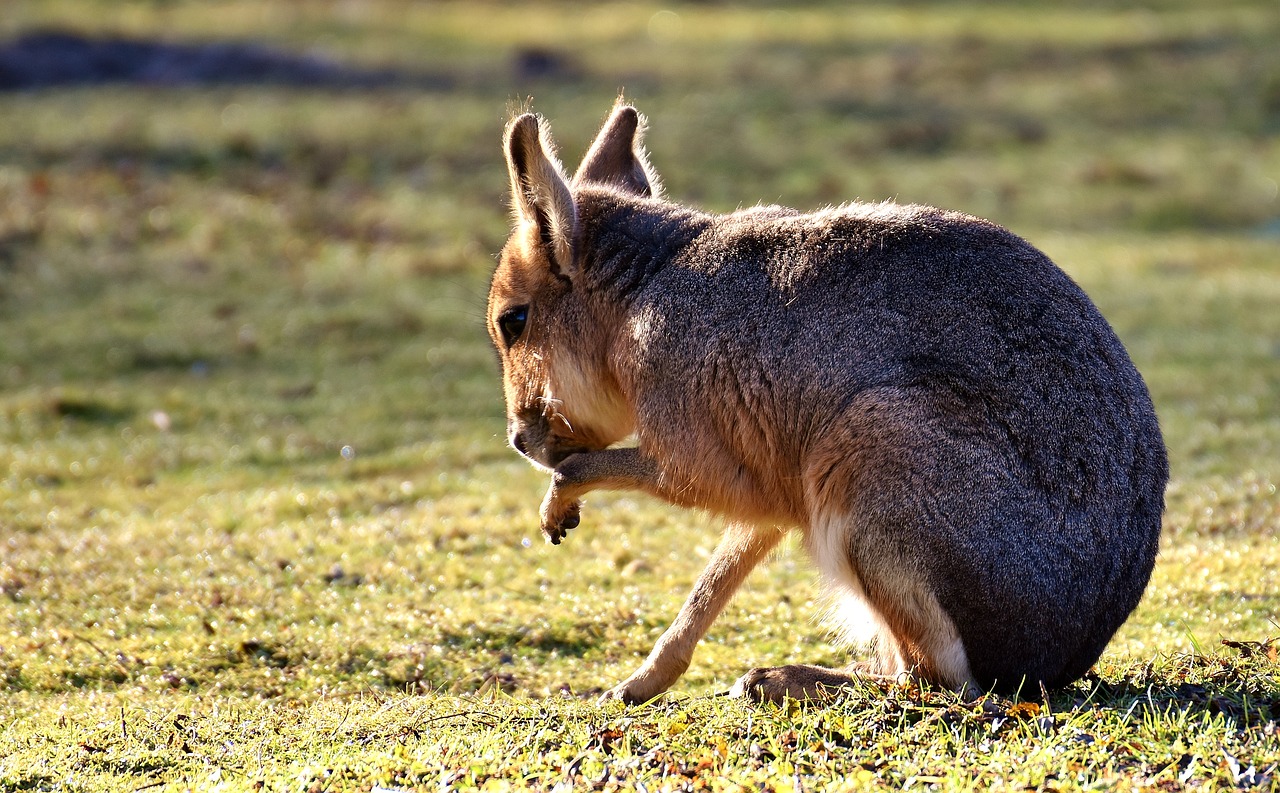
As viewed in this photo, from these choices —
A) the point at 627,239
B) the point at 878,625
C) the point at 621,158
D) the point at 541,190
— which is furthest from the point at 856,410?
the point at 621,158

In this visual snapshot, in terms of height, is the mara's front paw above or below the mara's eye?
below

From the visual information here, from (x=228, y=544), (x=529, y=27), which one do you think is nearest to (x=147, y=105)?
(x=529, y=27)

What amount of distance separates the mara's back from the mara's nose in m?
0.71

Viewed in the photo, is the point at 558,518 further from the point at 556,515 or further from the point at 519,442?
the point at 519,442

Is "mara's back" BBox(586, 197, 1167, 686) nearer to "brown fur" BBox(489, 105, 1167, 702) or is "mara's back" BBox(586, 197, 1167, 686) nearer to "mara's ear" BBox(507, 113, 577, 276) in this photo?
"brown fur" BBox(489, 105, 1167, 702)

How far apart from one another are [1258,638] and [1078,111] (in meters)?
15.8

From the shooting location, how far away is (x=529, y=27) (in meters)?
24.8

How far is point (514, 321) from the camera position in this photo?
5938 millimetres

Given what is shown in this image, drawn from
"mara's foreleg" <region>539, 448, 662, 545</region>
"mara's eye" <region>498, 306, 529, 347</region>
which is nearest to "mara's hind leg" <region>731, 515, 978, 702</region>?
"mara's foreleg" <region>539, 448, 662, 545</region>

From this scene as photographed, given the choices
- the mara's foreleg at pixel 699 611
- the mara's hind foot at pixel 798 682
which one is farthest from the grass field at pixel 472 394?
the mara's foreleg at pixel 699 611

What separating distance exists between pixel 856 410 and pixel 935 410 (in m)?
0.27

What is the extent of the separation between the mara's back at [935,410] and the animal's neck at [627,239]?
13cm

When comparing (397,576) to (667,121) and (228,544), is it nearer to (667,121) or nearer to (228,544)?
(228,544)

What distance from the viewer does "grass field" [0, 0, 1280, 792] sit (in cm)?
485
